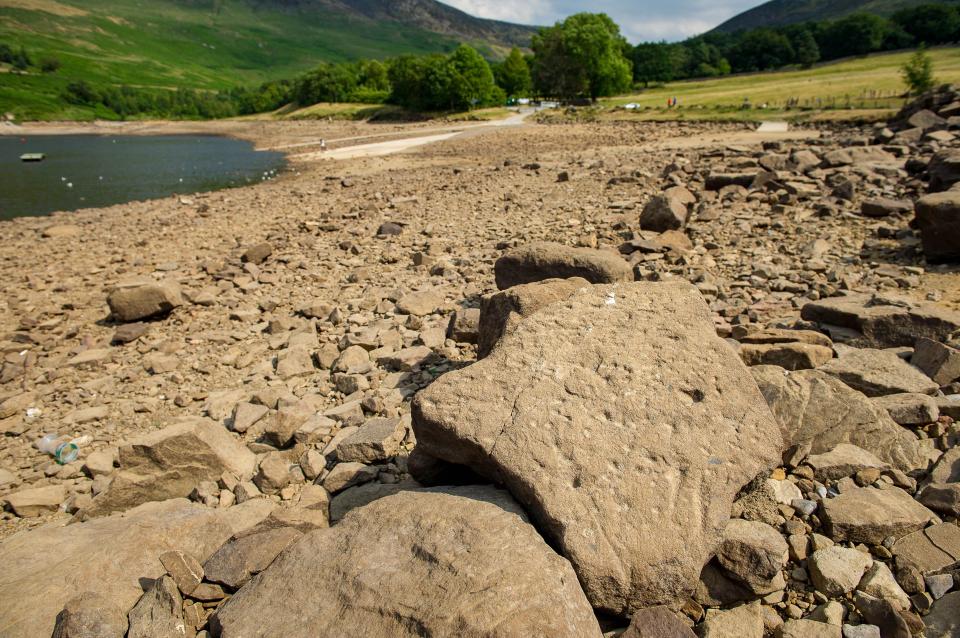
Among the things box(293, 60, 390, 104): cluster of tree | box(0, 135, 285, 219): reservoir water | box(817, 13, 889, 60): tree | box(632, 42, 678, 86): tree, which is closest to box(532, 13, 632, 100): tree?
box(632, 42, 678, 86): tree

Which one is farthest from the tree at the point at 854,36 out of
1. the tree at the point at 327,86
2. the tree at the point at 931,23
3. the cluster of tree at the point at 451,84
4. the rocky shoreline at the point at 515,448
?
the rocky shoreline at the point at 515,448

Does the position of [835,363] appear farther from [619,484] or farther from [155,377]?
[155,377]

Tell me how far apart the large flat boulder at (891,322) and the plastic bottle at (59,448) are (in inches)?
335

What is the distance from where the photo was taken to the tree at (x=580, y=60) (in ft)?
230

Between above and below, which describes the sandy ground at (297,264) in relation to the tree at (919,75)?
below

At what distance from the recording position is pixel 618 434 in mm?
3100

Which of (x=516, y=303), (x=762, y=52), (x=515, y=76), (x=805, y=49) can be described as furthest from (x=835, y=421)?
(x=762, y=52)

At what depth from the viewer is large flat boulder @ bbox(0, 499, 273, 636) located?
9.61 ft

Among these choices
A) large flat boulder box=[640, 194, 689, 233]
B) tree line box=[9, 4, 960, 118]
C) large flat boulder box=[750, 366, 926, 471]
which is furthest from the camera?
tree line box=[9, 4, 960, 118]

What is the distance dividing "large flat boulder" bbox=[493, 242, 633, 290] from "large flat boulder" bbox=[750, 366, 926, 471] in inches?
101

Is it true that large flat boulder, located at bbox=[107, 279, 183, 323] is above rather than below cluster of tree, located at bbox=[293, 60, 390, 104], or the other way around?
below

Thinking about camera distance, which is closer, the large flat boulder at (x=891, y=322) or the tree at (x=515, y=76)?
the large flat boulder at (x=891, y=322)

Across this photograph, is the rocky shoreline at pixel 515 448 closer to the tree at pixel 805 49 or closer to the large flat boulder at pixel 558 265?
the large flat boulder at pixel 558 265

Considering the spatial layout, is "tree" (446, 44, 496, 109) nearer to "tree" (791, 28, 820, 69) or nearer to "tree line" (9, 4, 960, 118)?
"tree line" (9, 4, 960, 118)
